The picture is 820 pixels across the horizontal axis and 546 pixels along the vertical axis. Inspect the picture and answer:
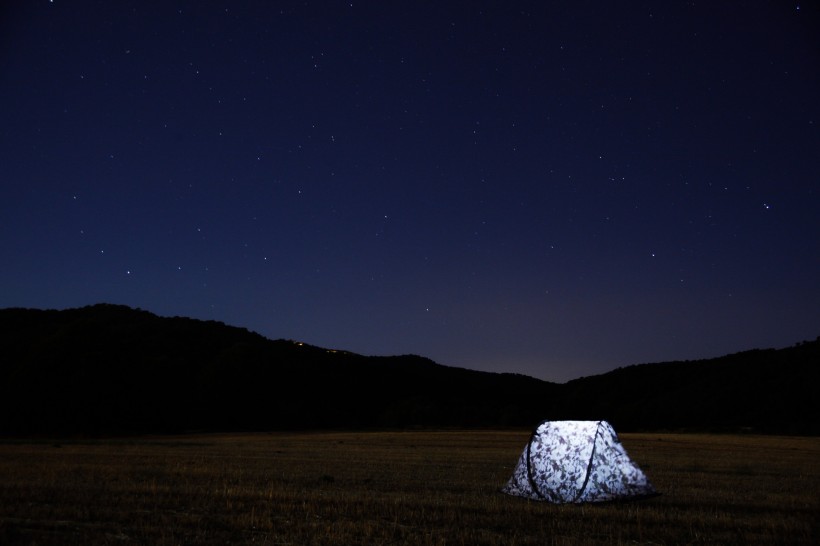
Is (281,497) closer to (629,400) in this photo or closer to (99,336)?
(99,336)

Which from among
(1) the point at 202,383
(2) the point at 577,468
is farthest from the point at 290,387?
(2) the point at 577,468

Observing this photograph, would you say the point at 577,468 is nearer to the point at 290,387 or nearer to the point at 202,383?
the point at 202,383

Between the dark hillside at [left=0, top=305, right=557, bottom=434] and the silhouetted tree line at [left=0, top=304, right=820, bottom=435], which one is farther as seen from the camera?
the silhouetted tree line at [left=0, top=304, right=820, bottom=435]

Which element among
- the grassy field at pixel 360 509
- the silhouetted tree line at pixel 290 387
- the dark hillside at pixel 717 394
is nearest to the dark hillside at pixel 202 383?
the silhouetted tree line at pixel 290 387

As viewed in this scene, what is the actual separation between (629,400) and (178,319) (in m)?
70.4

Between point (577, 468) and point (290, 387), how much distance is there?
285 feet

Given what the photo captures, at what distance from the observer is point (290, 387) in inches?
3839

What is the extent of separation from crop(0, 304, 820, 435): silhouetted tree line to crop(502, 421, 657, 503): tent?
46.8 meters

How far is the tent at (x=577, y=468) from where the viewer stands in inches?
548

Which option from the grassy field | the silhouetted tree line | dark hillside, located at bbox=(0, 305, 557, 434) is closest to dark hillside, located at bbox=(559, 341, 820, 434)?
the silhouetted tree line

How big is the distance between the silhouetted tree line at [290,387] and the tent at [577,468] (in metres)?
46.8

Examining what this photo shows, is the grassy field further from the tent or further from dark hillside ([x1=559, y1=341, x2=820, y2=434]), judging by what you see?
dark hillside ([x1=559, y1=341, x2=820, y2=434])

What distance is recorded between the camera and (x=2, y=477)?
17.0 metres

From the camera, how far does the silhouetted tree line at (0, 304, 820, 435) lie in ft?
181
